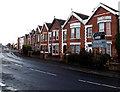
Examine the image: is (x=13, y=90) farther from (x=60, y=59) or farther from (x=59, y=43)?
(x=59, y=43)

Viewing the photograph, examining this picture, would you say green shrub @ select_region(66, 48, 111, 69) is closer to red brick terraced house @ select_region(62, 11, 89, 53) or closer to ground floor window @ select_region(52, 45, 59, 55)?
red brick terraced house @ select_region(62, 11, 89, 53)

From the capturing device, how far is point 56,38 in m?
35.8

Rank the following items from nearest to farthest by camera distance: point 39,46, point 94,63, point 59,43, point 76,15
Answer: point 94,63
point 76,15
point 59,43
point 39,46

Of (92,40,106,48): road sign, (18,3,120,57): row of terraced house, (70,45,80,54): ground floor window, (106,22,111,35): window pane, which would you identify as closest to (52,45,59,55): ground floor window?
(18,3,120,57): row of terraced house

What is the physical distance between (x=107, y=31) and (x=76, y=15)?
24.4 ft

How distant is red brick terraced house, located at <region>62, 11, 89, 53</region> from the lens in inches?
1134

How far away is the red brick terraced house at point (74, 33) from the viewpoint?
28.8 m

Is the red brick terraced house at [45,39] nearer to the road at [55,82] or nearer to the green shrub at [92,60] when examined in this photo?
the green shrub at [92,60]

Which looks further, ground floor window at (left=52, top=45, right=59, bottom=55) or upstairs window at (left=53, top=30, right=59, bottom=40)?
upstairs window at (left=53, top=30, right=59, bottom=40)

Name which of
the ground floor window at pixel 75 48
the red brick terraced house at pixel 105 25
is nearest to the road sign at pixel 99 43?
the red brick terraced house at pixel 105 25

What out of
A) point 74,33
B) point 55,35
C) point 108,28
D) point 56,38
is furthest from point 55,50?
point 108,28

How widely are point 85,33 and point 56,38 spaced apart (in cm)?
952

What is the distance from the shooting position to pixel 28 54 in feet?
124

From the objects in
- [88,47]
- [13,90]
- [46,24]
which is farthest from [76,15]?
[13,90]
